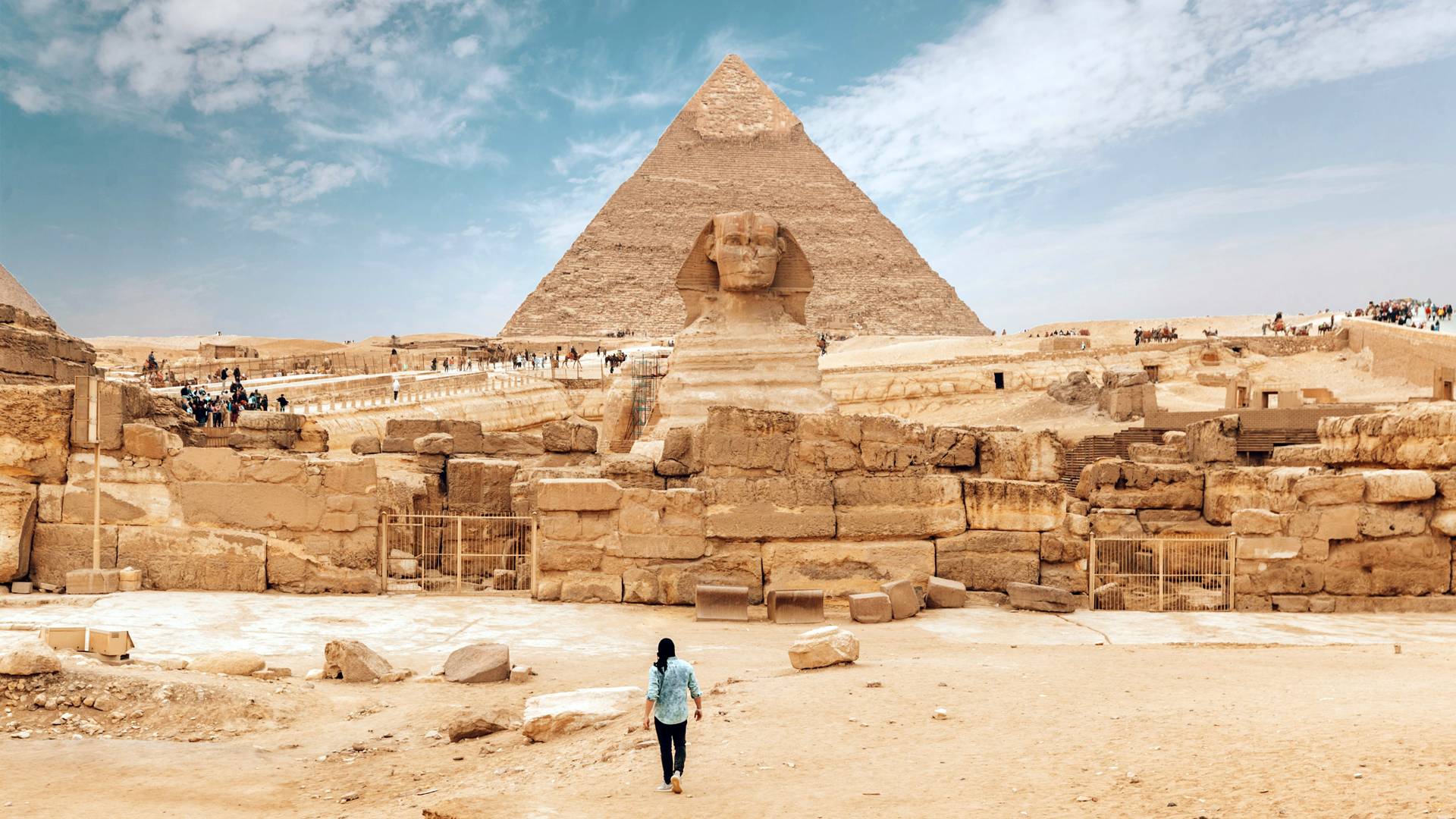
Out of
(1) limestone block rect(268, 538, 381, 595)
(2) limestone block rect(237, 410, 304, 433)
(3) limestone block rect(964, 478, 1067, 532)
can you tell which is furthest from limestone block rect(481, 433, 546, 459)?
(3) limestone block rect(964, 478, 1067, 532)

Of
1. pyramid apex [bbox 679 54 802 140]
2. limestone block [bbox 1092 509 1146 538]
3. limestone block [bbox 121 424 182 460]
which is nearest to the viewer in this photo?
limestone block [bbox 121 424 182 460]

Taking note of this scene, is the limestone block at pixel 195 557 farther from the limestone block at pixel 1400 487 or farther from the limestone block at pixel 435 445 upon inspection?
the limestone block at pixel 1400 487

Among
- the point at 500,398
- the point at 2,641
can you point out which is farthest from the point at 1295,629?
the point at 500,398

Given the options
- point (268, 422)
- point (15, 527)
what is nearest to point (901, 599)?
point (268, 422)

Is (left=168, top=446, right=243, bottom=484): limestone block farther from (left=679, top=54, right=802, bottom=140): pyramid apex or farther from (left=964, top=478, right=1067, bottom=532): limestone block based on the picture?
(left=679, top=54, right=802, bottom=140): pyramid apex

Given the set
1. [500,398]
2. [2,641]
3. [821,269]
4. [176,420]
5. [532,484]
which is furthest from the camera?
[821,269]

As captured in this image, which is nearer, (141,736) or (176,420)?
(141,736)

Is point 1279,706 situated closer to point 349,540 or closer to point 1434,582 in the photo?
point 1434,582

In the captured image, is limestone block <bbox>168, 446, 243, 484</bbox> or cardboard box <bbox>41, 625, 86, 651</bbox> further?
limestone block <bbox>168, 446, 243, 484</bbox>
